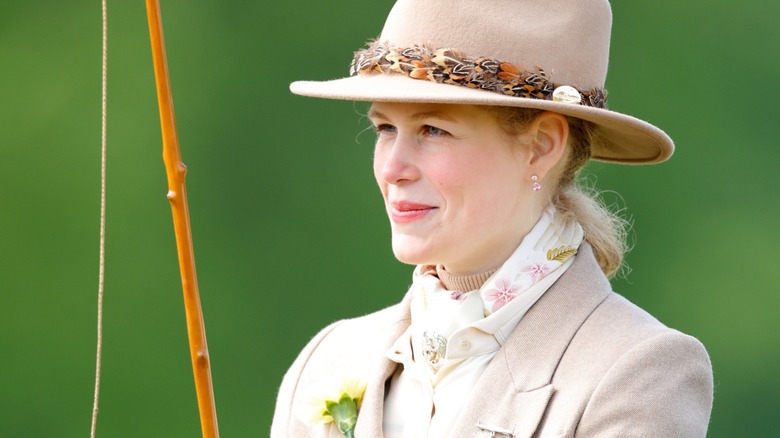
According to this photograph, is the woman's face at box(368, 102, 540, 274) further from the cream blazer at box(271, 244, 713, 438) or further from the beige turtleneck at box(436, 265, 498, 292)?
the cream blazer at box(271, 244, 713, 438)

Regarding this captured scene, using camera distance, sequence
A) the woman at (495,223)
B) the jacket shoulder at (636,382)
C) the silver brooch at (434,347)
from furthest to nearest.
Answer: the silver brooch at (434,347) → the woman at (495,223) → the jacket shoulder at (636,382)

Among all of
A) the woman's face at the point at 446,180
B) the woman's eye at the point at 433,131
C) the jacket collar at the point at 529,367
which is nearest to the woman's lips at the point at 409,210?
the woman's face at the point at 446,180

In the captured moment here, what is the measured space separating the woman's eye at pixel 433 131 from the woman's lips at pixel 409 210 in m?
0.12

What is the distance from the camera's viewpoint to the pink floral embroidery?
221 cm

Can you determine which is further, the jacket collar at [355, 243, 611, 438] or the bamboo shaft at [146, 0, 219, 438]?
the jacket collar at [355, 243, 611, 438]

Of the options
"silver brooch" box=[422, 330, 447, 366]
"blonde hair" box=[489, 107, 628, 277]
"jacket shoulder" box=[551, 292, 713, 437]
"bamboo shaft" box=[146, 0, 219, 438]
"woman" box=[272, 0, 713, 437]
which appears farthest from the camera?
"blonde hair" box=[489, 107, 628, 277]

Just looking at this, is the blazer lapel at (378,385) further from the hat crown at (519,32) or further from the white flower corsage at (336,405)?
the hat crown at (519,32)

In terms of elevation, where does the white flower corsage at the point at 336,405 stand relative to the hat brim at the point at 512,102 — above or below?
below

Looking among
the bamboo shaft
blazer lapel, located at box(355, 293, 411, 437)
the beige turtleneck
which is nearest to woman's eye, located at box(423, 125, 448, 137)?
the beige turtleneck

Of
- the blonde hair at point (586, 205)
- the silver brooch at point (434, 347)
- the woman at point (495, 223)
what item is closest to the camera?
the woman at point (495, 223)

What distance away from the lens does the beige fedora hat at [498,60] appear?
7.07 feet

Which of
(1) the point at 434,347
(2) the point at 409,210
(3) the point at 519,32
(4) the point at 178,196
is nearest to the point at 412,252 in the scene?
(2) the point at 409,210

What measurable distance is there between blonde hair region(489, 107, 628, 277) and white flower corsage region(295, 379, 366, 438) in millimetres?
475

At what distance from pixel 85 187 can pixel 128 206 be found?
0.17 metres
